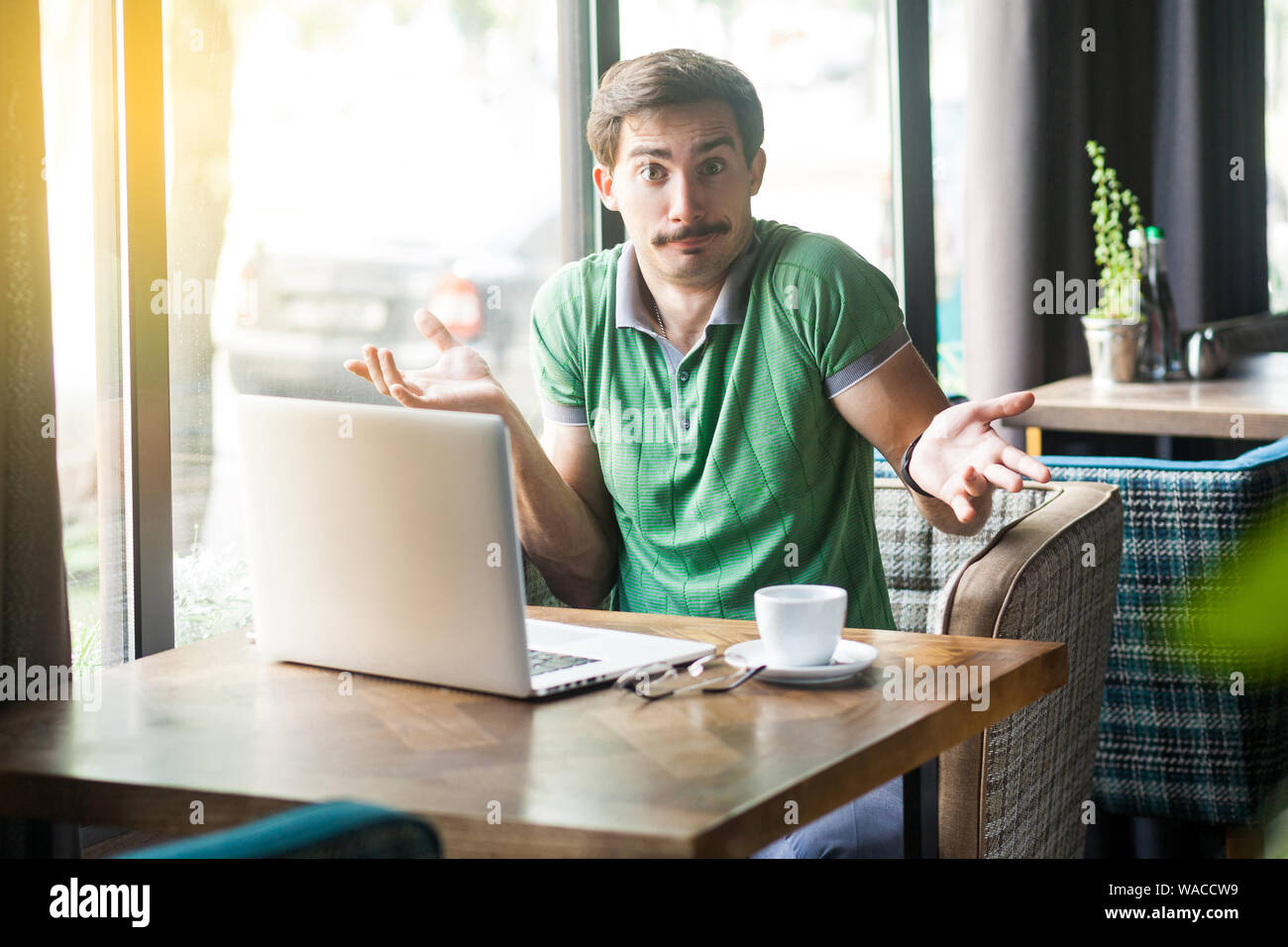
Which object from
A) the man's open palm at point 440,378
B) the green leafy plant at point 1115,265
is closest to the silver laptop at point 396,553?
the man's open palm at point 440,378

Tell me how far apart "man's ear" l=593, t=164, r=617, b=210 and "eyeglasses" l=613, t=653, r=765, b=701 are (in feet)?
2.95

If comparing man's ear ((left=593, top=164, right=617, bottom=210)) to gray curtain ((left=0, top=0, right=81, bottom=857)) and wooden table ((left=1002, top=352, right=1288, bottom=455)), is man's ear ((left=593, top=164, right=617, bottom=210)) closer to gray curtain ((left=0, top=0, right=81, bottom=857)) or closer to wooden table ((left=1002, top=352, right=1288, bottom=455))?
gray curtain ((left=0, top=0, right=81, bottom=857))

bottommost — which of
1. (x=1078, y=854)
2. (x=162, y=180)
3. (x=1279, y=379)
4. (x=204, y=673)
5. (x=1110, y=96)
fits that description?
(x=1078, y=854)

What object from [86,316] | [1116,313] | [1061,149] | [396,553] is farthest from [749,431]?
[1061,149]

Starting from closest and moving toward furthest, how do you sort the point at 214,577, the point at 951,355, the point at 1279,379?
the point at 214,577 < the point at 1279,379 < the point at 951,355

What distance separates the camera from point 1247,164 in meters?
5.02

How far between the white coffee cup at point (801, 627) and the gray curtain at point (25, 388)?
728mm

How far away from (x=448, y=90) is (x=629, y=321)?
26.8 inches

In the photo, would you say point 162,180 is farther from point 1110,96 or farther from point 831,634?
point 1110,96

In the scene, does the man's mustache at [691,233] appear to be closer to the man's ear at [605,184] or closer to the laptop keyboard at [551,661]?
the man's ear at [605,184]

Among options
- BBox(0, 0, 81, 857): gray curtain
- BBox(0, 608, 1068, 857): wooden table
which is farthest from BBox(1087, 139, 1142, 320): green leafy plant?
BBox(0, 0, 81, 857): gray curtain

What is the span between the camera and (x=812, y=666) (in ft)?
4.37

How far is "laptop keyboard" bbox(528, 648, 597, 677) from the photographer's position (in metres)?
1.38
